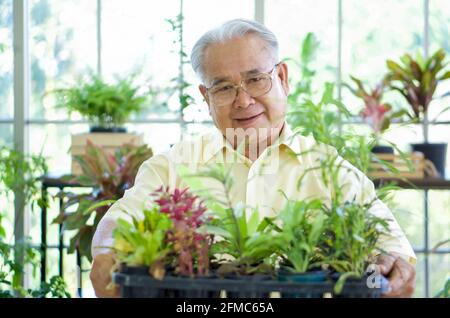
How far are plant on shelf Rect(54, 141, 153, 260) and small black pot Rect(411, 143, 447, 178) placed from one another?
4.79 feet

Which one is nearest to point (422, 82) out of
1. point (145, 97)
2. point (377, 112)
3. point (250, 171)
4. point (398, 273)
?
point (377, 112)

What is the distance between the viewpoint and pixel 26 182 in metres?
4.62

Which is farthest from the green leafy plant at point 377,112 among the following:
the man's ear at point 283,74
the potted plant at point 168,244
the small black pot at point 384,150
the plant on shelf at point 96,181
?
the potted plant at point 168,244

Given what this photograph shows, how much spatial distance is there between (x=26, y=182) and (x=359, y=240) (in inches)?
138

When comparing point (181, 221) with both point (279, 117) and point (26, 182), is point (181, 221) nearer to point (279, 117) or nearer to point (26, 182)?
point (279, 117)

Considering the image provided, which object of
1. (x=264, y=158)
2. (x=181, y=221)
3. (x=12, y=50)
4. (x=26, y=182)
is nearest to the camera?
(x=181, y=221)

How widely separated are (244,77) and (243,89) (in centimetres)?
4

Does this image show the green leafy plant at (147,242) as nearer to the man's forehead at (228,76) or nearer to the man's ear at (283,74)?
the man's forehead at (228,76)

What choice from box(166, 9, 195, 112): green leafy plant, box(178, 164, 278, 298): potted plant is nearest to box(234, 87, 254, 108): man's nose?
box(178, 164, 278, 298): potted plant

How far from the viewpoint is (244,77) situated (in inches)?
93.0

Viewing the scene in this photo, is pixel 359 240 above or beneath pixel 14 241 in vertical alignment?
above
